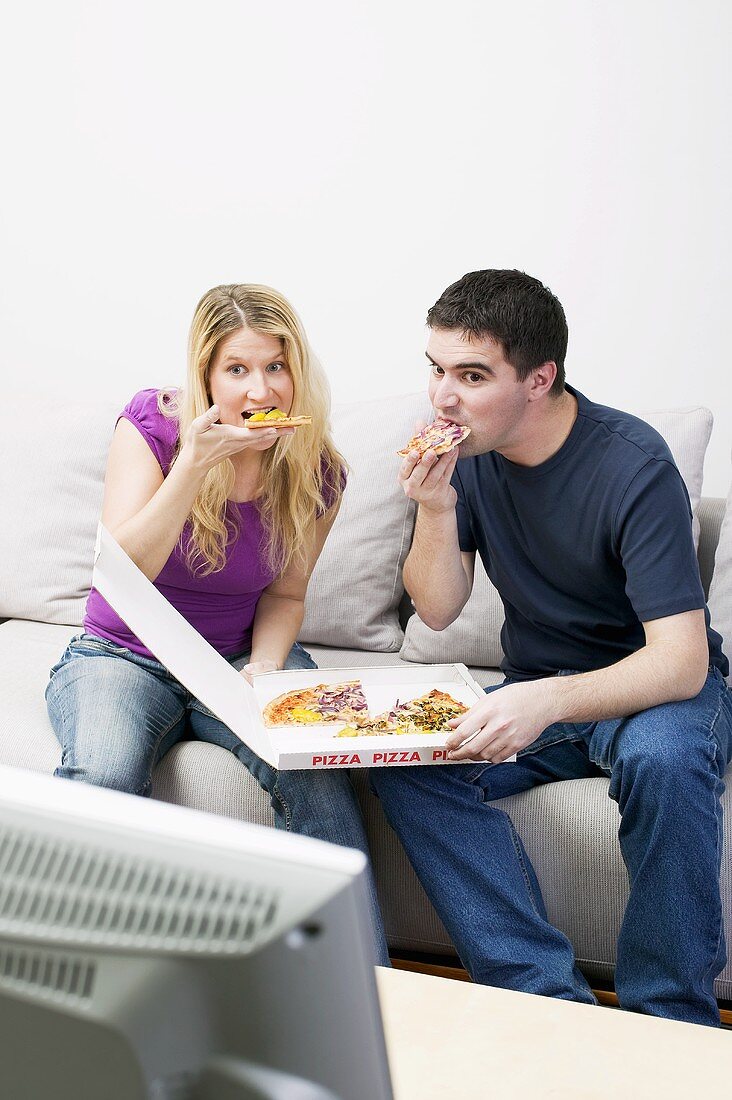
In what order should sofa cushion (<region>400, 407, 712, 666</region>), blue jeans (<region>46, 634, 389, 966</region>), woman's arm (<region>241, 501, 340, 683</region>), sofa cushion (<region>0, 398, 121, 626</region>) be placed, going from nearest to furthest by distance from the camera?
1. blue jeans (<region>46, 634, 389, 966</region>)
2. woman's arm (<region>241, 501, 340, 683</region>)
3. sofa cushion (<region>400, 407, 712, 666</region>)
4. sofa cushion (<region>0, 398, 121, 626</region>)

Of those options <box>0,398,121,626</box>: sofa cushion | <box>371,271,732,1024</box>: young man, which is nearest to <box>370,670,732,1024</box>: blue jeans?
<box>371,271,732,1024</box>: young man

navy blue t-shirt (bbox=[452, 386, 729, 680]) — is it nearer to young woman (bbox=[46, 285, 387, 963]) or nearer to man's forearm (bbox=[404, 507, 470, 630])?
man's forearm (bbox=[404, 507, 470, 630])

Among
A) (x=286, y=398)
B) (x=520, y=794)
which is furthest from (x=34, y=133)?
(x=520, y=794)

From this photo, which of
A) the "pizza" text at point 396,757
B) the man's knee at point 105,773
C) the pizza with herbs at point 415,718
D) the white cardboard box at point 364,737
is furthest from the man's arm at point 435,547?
the man's knee at point 105,773

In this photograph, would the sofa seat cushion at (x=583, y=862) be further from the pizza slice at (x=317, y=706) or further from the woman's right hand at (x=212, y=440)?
the woman's right hand at (x=212, y=440)

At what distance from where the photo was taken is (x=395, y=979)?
3.48ft

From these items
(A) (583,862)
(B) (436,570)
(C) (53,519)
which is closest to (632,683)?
(A) (583,862)

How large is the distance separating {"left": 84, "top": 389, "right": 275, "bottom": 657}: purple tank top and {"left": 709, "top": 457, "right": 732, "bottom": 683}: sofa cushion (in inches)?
34.7

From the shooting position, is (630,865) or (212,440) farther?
(212,440)

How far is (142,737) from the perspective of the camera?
5.48ft

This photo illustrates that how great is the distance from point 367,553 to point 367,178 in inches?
41.8

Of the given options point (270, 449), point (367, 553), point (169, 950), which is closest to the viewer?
point (169, 950)

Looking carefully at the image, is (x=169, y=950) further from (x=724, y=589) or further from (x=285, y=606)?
(x=724, y=589)

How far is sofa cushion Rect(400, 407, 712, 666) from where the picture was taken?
216cm
